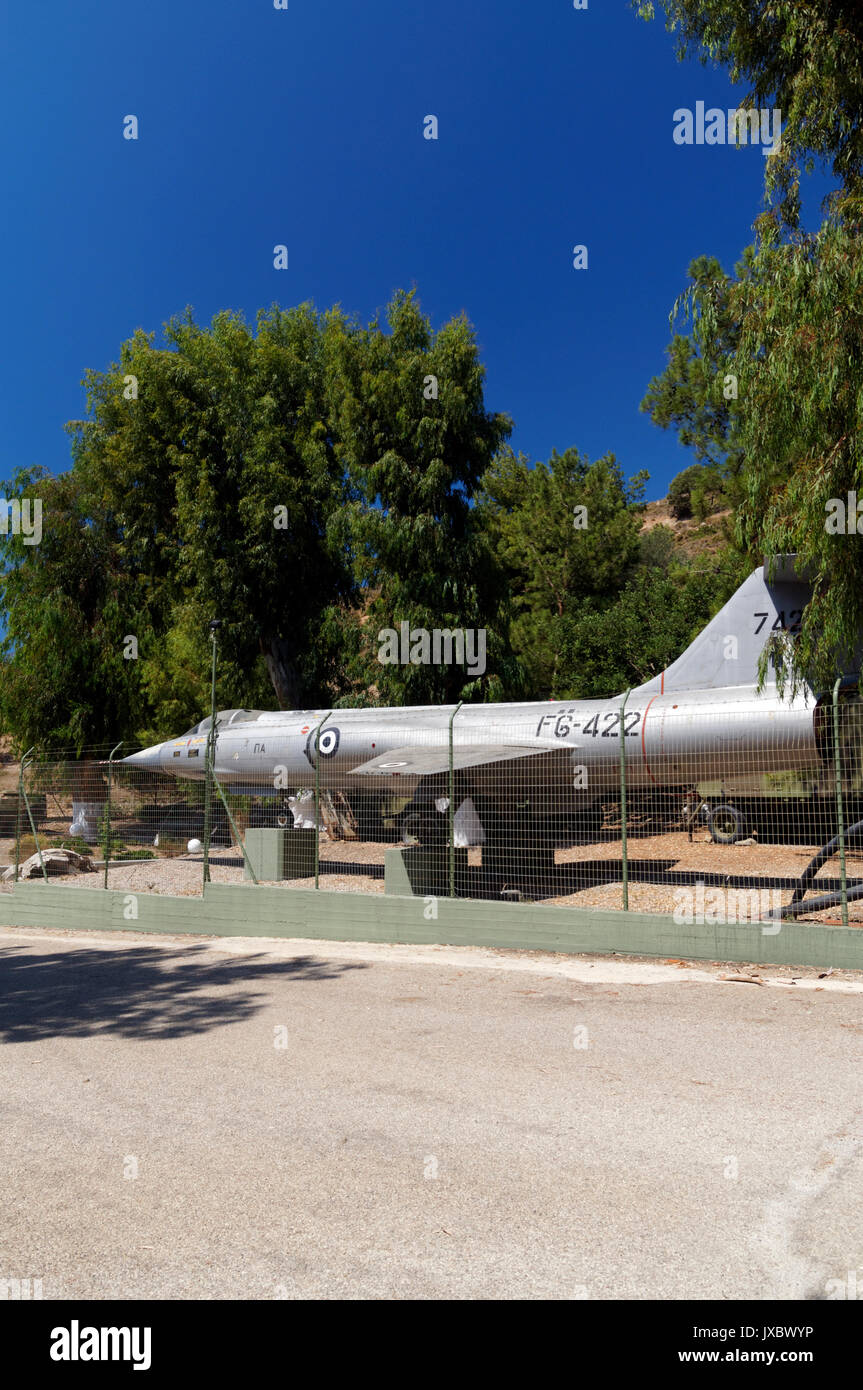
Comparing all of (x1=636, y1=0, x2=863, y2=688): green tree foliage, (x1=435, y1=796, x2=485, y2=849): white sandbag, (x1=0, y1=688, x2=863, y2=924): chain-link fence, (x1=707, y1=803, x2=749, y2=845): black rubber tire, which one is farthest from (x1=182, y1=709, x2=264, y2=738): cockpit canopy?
(x1=636, y1=0, x2=863, y2=688): green tree foliage

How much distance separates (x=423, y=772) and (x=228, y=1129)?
910 centimetres

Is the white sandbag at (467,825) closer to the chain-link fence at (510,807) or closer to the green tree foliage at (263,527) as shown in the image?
the chain-link fence at (510,807)

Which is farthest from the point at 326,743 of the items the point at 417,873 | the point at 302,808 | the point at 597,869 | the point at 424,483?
the point at 424,483

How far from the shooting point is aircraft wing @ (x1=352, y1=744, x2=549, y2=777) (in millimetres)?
13688

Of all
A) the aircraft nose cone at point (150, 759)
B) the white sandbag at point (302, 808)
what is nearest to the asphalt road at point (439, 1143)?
the white sandbag at point (302, 808)

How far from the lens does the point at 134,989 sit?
9.02 meters

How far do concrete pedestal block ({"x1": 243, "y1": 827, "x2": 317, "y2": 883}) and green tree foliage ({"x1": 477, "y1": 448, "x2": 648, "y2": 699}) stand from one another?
1743 cm

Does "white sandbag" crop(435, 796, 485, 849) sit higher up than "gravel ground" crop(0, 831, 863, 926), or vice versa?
"white sandbag" crop(435, 796, 485, 849)

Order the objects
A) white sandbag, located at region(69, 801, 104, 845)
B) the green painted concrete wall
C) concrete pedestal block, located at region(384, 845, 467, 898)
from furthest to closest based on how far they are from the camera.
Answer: white sandbag, located at region(69, 801, 104, 845) → concrete pedestal block, located at region(384, 845, 467, 898) → the green painted concrete wall

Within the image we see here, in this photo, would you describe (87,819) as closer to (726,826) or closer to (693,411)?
Result: (726,826)

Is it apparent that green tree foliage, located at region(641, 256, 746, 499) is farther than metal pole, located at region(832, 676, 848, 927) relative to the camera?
Yes

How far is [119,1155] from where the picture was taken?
437 centimetres

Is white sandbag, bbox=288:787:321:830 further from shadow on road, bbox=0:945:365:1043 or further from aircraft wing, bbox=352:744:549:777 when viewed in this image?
shadow on road, bbox=0:945:365:1043

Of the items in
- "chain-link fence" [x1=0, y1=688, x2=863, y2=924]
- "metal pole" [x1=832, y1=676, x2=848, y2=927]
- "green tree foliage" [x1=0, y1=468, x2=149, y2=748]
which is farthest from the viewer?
"green tree foliage" [x1=0, y1=468, x2=149, y2=748]
